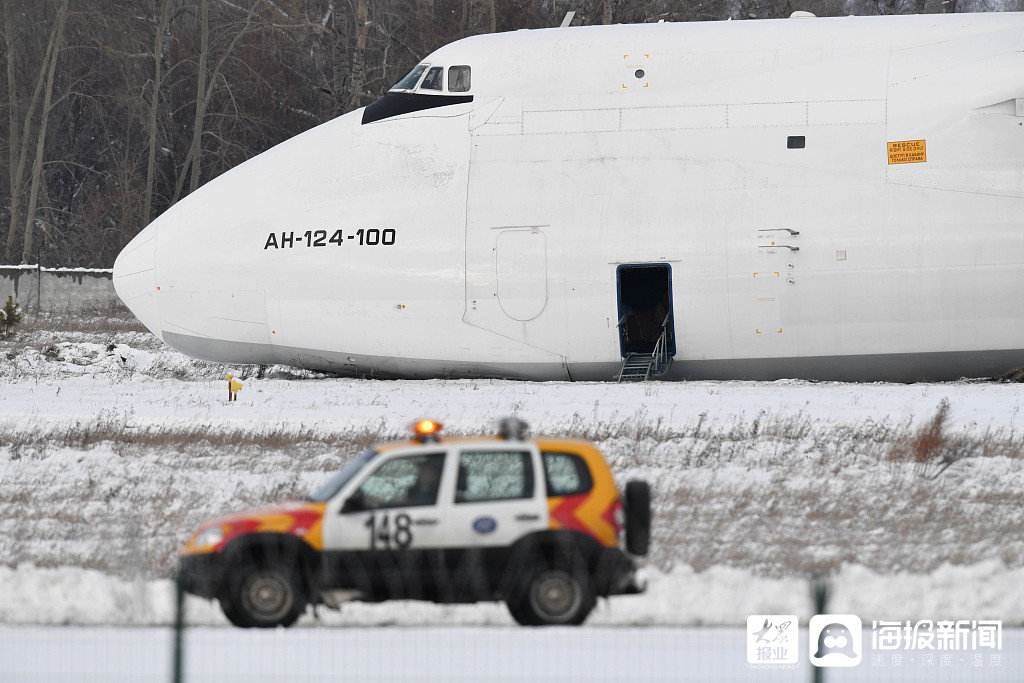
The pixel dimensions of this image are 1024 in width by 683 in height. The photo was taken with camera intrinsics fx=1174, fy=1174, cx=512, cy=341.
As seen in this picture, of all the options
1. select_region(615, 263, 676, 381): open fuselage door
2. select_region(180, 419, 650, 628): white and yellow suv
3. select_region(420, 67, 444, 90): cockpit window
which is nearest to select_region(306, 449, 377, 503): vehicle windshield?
select_region(180, 419, 650, 628): white and yellow suv

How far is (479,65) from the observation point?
19.4 metres

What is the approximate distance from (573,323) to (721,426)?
415 cm

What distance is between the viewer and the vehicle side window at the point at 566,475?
7086 millimetres

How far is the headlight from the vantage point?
6.85m

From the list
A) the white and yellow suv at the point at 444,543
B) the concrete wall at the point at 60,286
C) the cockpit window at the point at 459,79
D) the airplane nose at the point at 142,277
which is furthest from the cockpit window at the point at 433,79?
the concrete wall at the point at 60,286

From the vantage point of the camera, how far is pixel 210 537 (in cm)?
689

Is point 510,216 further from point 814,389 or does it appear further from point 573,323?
point 814,389

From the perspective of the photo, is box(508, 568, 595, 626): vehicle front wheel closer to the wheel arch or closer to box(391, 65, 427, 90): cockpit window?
the wheel arch

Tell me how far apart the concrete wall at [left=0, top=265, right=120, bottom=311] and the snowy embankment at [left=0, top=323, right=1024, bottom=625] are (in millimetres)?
18229

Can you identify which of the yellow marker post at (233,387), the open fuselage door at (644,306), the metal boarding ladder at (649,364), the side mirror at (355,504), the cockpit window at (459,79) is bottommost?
the side mirror at (355,504)

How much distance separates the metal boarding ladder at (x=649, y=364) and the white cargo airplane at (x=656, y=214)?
73 millimetres

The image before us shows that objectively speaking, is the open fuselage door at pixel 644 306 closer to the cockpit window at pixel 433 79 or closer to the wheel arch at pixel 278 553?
the cockpit window at pixel 433 79

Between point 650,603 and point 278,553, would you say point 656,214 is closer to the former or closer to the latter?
point 650,603

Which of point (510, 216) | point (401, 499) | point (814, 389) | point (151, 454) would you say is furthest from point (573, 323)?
point (401, 499)
